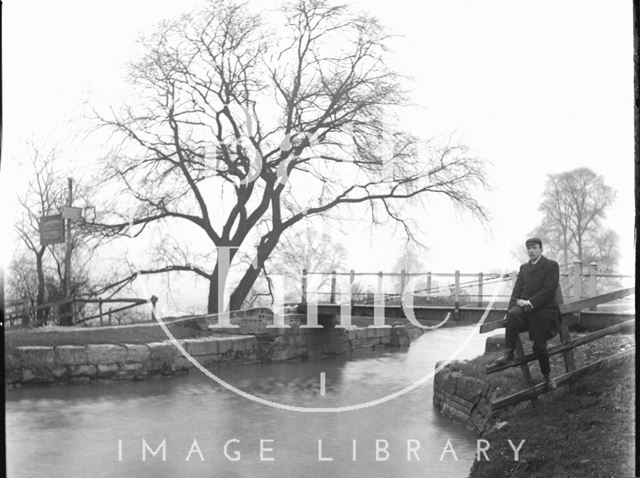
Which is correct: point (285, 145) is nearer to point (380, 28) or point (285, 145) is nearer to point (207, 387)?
point (380, 28)

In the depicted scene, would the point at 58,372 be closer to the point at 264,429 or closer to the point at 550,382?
the point at 264,429

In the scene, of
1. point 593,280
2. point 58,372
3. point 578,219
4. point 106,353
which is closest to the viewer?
point 578,219

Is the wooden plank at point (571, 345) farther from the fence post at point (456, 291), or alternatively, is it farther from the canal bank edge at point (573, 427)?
the fence post at point (456, 291)

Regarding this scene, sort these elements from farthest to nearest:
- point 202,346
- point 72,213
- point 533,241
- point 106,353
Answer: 1. point 106,353
2. point 202,346
3. point 72,213
4. point 533,241

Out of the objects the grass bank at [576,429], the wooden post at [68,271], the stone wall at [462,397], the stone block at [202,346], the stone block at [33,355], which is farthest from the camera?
the stone block at [33,355]

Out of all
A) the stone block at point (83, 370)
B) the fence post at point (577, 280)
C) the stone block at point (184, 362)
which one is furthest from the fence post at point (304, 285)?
the stone block at point (83, 370)

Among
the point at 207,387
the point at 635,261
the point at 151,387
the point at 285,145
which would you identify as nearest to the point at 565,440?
the point at 635,261

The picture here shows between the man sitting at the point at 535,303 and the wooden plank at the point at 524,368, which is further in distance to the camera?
the wooden plank at the point at 524,368

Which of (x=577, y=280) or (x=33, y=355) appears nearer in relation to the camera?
(x=577, y=280)

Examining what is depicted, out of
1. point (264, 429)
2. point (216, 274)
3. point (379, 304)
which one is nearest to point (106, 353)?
point (264, 429)
